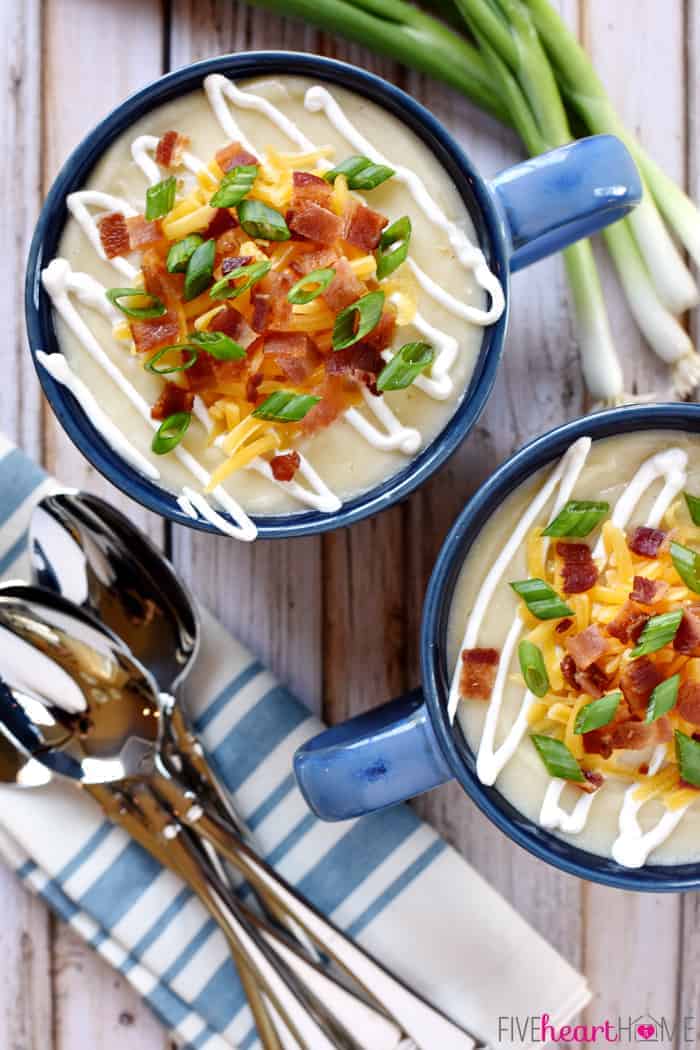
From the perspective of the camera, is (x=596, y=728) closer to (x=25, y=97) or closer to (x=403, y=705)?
(x=403, y=705)

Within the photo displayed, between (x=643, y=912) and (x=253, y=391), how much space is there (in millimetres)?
860

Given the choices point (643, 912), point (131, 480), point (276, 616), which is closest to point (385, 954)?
point (643, 912)

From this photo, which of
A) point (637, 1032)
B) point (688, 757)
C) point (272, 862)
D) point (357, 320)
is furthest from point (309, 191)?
point (637, 1032)

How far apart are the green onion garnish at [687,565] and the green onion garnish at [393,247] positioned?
38 centimetres

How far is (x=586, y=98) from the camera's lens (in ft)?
4.63

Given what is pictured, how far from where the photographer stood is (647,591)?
1.08 meters

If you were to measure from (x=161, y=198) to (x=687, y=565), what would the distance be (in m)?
0.62

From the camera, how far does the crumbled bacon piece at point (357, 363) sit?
1.12 meters

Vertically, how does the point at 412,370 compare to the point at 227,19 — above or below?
below

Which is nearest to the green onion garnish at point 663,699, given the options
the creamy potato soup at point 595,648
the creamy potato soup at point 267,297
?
the creamy potato soup at point 595,648

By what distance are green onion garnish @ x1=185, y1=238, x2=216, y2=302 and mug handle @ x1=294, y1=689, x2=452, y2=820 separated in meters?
0.47

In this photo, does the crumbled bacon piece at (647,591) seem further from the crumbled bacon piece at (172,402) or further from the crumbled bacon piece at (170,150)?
the crumbled bacon piece at (170,150)

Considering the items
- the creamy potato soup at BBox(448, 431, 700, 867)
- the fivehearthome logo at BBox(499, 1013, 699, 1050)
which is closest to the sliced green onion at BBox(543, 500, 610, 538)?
the creamy potato soup at BBox(448, 431, 700, 867)

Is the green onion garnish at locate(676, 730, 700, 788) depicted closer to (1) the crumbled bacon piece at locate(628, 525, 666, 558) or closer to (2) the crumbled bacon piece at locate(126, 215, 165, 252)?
(1) the crumbled bacon piece at locate(628, 525, 666, 558)
